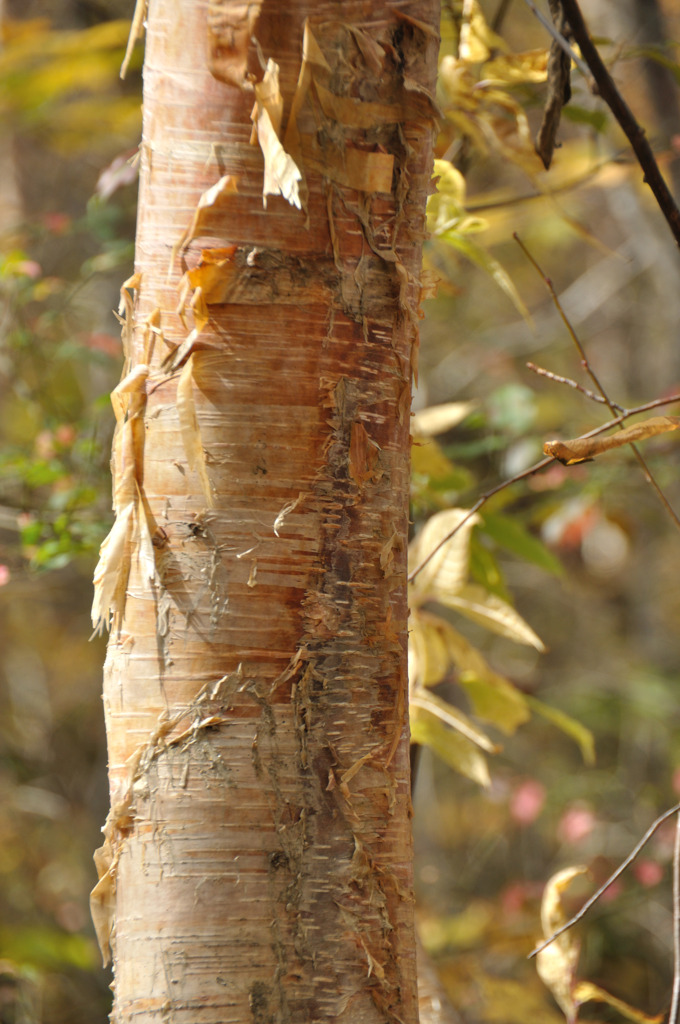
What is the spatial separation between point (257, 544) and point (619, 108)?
2.07 ft

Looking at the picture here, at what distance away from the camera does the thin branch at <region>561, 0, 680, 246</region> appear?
0.86 m

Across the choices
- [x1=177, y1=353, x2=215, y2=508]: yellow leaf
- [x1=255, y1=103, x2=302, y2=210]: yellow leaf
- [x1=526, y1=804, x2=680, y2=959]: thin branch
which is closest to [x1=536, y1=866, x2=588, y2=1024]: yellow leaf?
[x1=526, y1=804, x2=680, y2=959]: thin branch

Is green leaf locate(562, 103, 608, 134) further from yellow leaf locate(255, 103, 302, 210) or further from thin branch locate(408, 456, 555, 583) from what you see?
yellow leaf locate(255, 103, 302, 210)

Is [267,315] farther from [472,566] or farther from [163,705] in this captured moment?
[472,566]

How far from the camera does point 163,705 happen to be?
0.60m

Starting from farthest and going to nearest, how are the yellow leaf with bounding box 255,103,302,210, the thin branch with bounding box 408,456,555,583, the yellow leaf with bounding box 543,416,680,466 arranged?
the thin branch with bounding box 408,456,555,583, the yellow leaf with bounding box 543,416,680,466, the yellow leaf with bounding box 255,103,302,210

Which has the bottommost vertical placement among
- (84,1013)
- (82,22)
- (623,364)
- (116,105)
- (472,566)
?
(84,1013)

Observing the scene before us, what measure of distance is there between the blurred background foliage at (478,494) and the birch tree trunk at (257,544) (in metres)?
0.23

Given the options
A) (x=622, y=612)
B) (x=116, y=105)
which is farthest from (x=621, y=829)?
(x=116, y=105)

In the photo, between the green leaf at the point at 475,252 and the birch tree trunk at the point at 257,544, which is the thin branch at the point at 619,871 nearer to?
the birch tree trunk at the point at 257,544

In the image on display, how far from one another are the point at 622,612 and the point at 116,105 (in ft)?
15.6

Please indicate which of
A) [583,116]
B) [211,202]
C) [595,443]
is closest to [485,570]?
[595,443]

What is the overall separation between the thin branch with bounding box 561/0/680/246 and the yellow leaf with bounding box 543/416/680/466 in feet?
0.86

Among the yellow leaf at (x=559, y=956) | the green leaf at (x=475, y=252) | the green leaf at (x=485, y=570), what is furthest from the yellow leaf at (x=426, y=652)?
the green leaf at (x=475, y=252)
